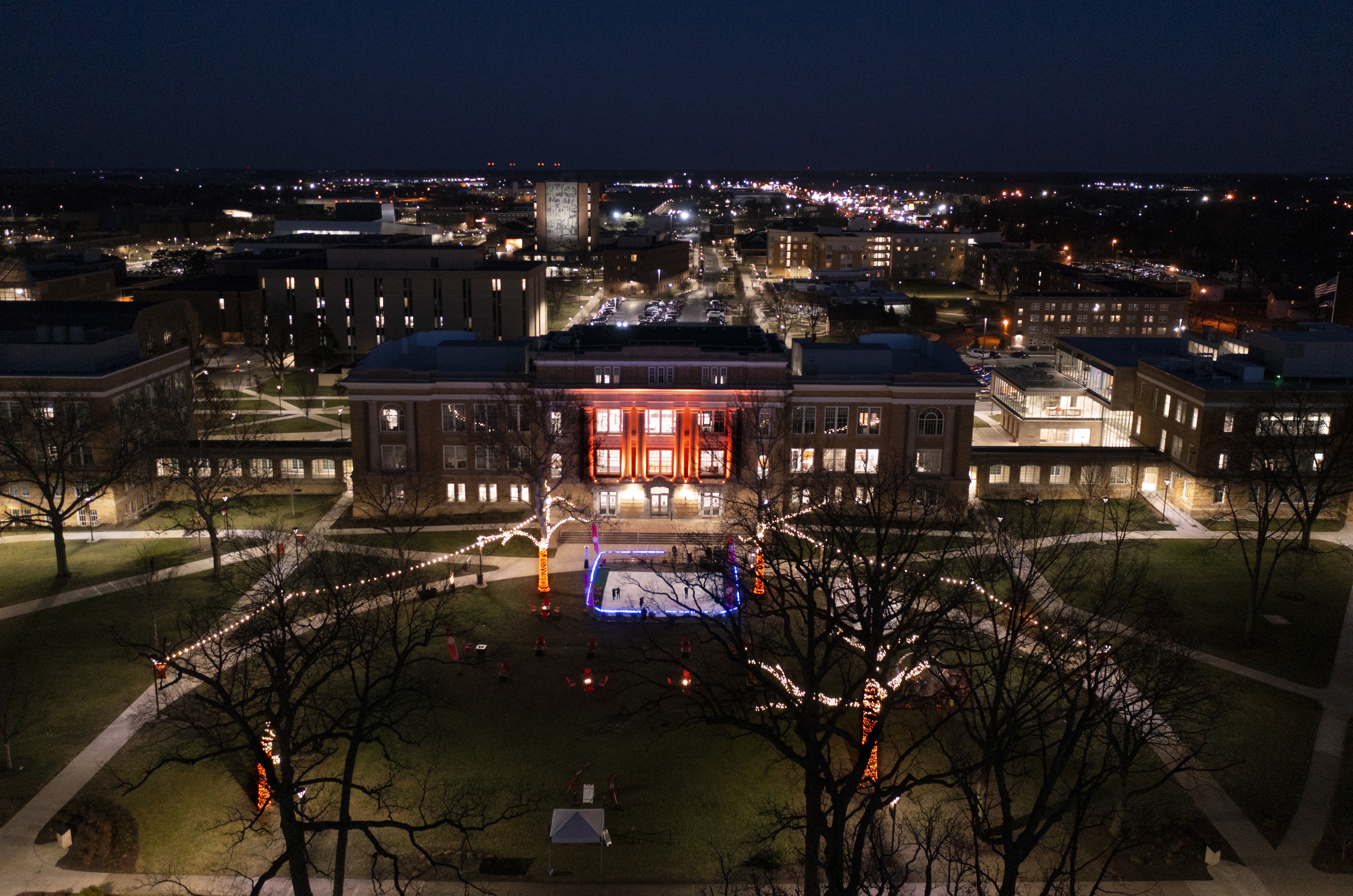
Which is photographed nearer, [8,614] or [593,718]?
[593,718]

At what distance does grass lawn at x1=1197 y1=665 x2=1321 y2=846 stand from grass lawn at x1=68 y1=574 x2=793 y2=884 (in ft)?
47.2

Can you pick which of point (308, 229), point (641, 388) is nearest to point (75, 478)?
point (641, 388)

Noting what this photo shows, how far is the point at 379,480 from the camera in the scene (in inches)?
2298

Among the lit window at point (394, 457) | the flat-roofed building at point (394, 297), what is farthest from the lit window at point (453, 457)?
the flat-roofed building at point (394, 297)

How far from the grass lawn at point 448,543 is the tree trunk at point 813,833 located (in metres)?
30.3

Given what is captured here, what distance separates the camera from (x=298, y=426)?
246 ft

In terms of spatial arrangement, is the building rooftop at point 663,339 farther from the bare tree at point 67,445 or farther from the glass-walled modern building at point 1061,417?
the bare tree at point 67,445

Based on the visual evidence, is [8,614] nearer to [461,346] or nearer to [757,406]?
[461,346]

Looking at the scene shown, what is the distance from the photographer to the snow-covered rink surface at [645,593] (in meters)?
44.8

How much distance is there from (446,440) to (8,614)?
76.2ft

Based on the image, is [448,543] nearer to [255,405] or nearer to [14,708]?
[14,708]

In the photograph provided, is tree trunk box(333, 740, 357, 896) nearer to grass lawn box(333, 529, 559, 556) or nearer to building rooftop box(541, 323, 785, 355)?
grass lawn box(333, 529, 559, 556)

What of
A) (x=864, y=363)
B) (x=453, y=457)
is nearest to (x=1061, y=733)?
(x=864, y=363)

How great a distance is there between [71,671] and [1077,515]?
5026 centimetres
